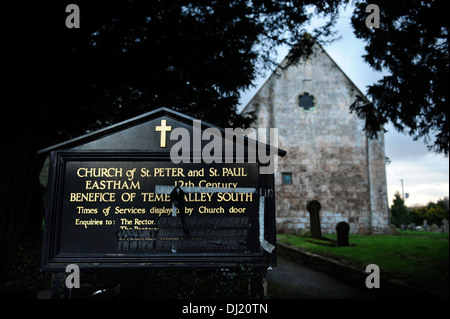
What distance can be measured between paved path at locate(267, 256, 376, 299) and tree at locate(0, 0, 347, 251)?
4146 mm

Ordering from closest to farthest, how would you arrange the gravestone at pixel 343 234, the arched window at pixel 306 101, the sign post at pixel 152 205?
the sign post at pixel 152 205
the gravestone at pixel 343 234
the arched window at pixel 306 101

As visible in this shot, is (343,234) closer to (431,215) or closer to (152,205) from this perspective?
(152,205)

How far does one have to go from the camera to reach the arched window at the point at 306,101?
1939 cm

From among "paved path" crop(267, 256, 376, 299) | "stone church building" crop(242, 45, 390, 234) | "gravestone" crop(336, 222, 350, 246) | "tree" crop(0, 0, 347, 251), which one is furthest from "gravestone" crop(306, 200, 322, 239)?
"tree" crop(0, 0, 347, 251)

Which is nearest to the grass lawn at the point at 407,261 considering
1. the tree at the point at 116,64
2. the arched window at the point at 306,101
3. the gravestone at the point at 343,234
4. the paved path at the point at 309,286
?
the paved path at the point at 309,286

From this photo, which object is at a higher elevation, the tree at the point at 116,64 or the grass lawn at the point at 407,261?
the tree at the point at 116,64

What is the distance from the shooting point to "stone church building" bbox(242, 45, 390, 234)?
59.7 ft

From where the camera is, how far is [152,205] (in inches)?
143

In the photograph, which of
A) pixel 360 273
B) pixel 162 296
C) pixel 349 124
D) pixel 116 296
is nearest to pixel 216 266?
pixel 162 296

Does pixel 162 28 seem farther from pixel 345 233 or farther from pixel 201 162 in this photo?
pixel 345 233

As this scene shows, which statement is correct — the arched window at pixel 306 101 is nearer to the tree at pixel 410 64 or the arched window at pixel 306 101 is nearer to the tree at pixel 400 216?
the tree at pixel 410 64

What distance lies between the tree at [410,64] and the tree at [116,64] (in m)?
1.28

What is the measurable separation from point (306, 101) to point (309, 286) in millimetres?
14628

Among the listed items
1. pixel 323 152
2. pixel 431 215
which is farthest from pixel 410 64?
pixel 431 215
